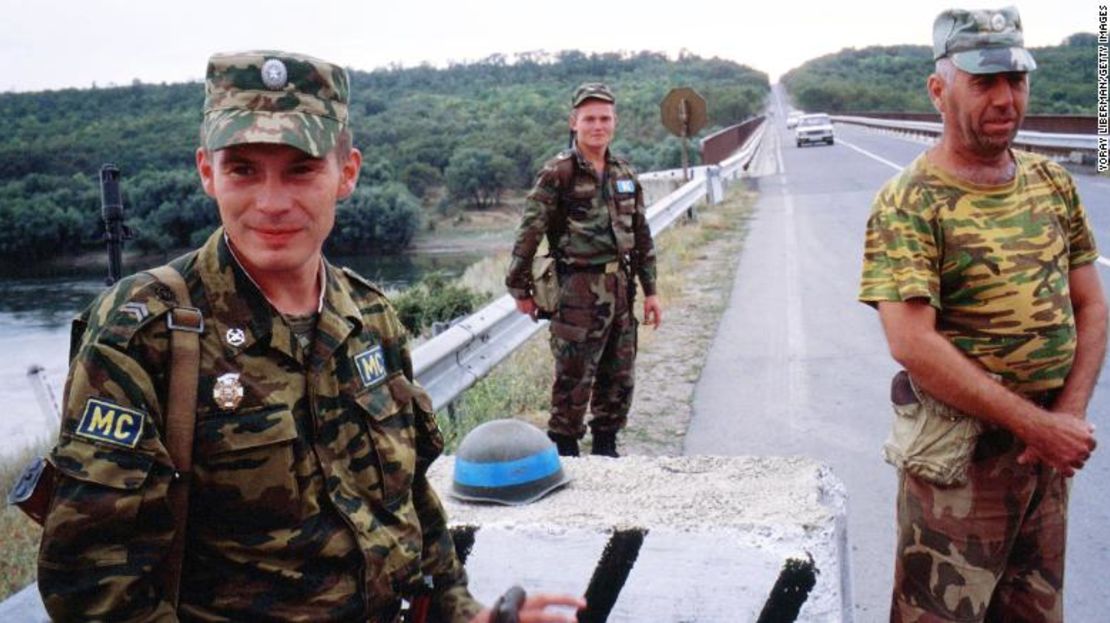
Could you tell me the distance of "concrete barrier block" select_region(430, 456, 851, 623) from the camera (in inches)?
108

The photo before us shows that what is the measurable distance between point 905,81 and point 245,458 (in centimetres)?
11345

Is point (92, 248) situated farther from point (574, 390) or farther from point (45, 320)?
point (574, 390)

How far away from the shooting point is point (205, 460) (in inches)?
63.4

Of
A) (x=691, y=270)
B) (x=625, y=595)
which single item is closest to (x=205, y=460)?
(x=625, y=595)

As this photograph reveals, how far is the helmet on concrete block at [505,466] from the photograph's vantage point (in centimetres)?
326

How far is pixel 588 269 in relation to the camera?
5.44m

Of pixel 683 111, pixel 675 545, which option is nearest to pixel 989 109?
pixel 675 545

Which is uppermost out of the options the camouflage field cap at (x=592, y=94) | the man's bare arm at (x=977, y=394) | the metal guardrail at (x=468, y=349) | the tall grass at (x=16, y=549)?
the camouflage field cap at (x=592, y=94)

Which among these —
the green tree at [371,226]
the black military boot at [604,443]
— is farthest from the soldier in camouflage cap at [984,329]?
the green tree at [371,226]

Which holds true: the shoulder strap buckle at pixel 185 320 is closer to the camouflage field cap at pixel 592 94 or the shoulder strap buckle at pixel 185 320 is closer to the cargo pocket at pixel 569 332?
the cargo pocket at pixel 569 332

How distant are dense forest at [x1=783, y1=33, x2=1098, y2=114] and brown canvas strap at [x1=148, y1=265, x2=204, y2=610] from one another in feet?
8.32

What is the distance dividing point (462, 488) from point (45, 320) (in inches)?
219

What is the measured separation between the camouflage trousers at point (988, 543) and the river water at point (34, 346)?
3.16m

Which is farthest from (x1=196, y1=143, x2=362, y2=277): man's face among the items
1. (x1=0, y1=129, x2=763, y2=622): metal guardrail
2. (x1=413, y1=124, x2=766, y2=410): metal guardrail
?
(x1=413, y1=124, x2=766, y2=410): metal guardrail
